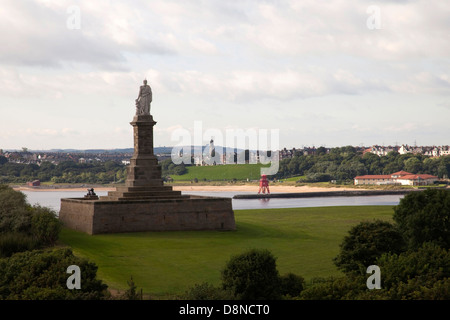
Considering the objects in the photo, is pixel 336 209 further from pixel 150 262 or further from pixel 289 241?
pixel 150 262

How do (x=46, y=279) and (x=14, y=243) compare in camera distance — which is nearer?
(x=46, y=279)

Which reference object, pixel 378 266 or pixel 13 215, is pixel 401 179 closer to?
pixel 13 215

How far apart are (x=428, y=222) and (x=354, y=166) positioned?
493ft

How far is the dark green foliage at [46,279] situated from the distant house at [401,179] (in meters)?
146

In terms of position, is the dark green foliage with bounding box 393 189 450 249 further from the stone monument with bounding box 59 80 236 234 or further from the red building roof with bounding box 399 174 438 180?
the red building roof with bounding box 399 174 438 180

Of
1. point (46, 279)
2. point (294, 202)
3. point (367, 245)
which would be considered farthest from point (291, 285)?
point (294, 202)

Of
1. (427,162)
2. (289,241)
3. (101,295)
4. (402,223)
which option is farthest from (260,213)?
(427,162)

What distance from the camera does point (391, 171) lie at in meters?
185

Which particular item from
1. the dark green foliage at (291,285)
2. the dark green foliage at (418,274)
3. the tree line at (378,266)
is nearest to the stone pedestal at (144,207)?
the tree line at (378,266)

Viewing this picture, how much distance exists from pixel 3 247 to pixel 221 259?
432 inches

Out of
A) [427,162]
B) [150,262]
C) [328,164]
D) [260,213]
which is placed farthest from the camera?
[328,164]

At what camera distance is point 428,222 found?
105 feet

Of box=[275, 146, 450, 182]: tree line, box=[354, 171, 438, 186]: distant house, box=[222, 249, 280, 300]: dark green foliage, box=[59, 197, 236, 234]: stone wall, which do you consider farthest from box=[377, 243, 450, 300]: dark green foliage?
box=[275, 146, 450, 182]: tree line
